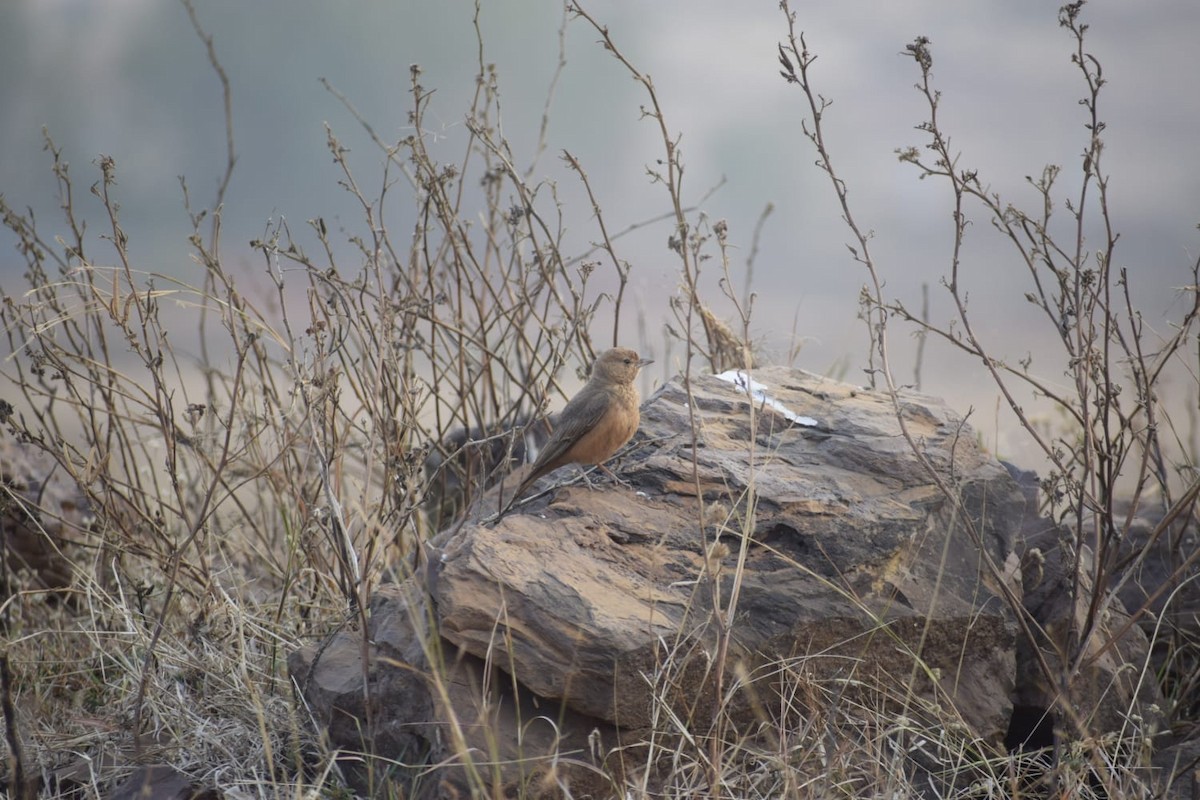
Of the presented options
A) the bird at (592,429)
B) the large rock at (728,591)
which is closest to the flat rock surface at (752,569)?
the large rock at (728,591)

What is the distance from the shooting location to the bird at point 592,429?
475 centimetres

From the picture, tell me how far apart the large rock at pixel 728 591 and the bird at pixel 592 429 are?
0.42 feet

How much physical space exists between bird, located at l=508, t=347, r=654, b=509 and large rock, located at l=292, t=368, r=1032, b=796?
0.42ft

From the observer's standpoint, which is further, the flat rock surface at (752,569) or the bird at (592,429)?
the bird at (592,429)

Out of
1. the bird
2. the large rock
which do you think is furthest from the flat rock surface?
the bird

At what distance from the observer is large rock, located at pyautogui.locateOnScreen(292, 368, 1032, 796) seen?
3.61 meters

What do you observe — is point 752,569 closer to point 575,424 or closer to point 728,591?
point 728,591

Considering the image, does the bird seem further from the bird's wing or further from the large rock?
the large rock

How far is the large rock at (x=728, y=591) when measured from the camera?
361 cm

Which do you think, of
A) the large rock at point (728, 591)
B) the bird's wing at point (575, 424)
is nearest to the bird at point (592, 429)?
the bird's wing at point (575, 424)

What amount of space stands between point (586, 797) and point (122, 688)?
2688 mm

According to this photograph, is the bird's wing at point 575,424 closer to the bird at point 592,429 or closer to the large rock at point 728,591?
the bird at point 592,429

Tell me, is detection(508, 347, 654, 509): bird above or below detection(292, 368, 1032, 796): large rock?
above

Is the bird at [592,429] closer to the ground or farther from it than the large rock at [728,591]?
farther from it
